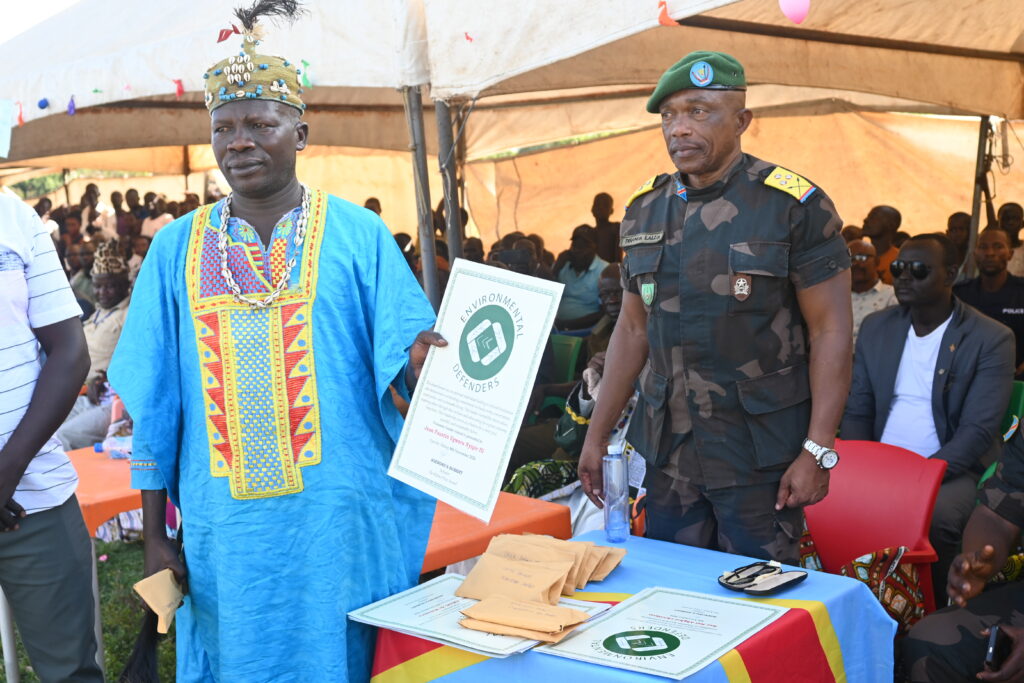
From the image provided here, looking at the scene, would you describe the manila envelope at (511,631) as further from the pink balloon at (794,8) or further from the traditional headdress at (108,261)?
the traditional headdress at (108,261)

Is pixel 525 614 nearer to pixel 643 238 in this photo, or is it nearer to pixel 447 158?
pixel 643 238

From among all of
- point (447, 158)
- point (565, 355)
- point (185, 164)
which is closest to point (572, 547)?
point (447, 158)

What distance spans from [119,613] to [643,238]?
11.5 ft

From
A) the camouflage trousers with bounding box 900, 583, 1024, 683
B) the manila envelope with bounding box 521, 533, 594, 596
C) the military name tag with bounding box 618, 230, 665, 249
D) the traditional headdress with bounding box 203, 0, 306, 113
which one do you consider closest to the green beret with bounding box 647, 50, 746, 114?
the military name tag with bounding box 618, 230, 665, 249

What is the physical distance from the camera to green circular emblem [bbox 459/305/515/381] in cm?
213

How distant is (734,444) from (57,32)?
6.17 meters

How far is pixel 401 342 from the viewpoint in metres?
2.29

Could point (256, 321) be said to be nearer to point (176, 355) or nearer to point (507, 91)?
point (176, 355)

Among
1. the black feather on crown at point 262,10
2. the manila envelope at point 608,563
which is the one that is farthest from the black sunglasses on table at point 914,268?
the black feather on crown at point 262,10

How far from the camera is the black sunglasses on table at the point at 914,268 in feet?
13.5

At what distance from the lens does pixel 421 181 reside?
14.5 ft

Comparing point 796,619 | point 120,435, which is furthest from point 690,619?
point 120,435

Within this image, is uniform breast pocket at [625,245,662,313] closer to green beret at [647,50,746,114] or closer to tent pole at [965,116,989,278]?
green beret at [647,50,746,114]

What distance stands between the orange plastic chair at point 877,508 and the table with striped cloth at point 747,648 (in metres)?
0.89
